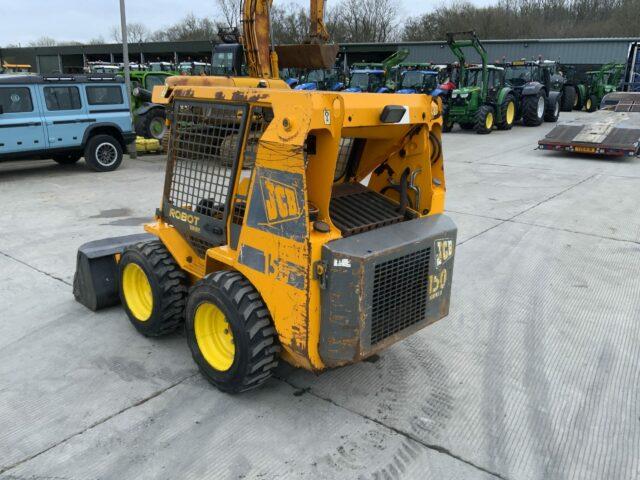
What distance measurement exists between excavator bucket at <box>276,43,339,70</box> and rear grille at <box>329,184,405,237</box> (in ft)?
32.4

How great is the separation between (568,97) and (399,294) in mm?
23603

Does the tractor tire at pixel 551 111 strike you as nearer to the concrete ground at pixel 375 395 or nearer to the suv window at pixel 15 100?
the concrete ground at pixel 375 395

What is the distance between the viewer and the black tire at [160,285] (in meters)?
3.73

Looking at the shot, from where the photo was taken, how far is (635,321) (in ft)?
14.6

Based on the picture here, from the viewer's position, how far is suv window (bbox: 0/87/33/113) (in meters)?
9.36

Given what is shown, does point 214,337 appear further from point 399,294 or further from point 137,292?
point 399,294

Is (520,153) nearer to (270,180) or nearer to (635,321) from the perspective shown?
(635,321)

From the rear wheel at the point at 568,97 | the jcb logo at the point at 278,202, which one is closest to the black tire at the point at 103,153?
the jcb logo at the point at 278,202

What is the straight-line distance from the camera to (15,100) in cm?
950

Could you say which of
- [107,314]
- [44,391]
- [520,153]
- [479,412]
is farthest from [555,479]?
[520,153]

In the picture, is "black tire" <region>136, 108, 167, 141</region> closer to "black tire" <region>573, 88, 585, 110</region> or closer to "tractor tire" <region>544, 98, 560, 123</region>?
"tractor tire" <region>544, 98, 560, 123</region>

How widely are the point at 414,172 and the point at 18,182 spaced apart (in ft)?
29.8

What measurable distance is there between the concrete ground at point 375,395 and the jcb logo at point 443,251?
0.85 meters

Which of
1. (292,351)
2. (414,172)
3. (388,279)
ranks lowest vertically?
(292,351)
